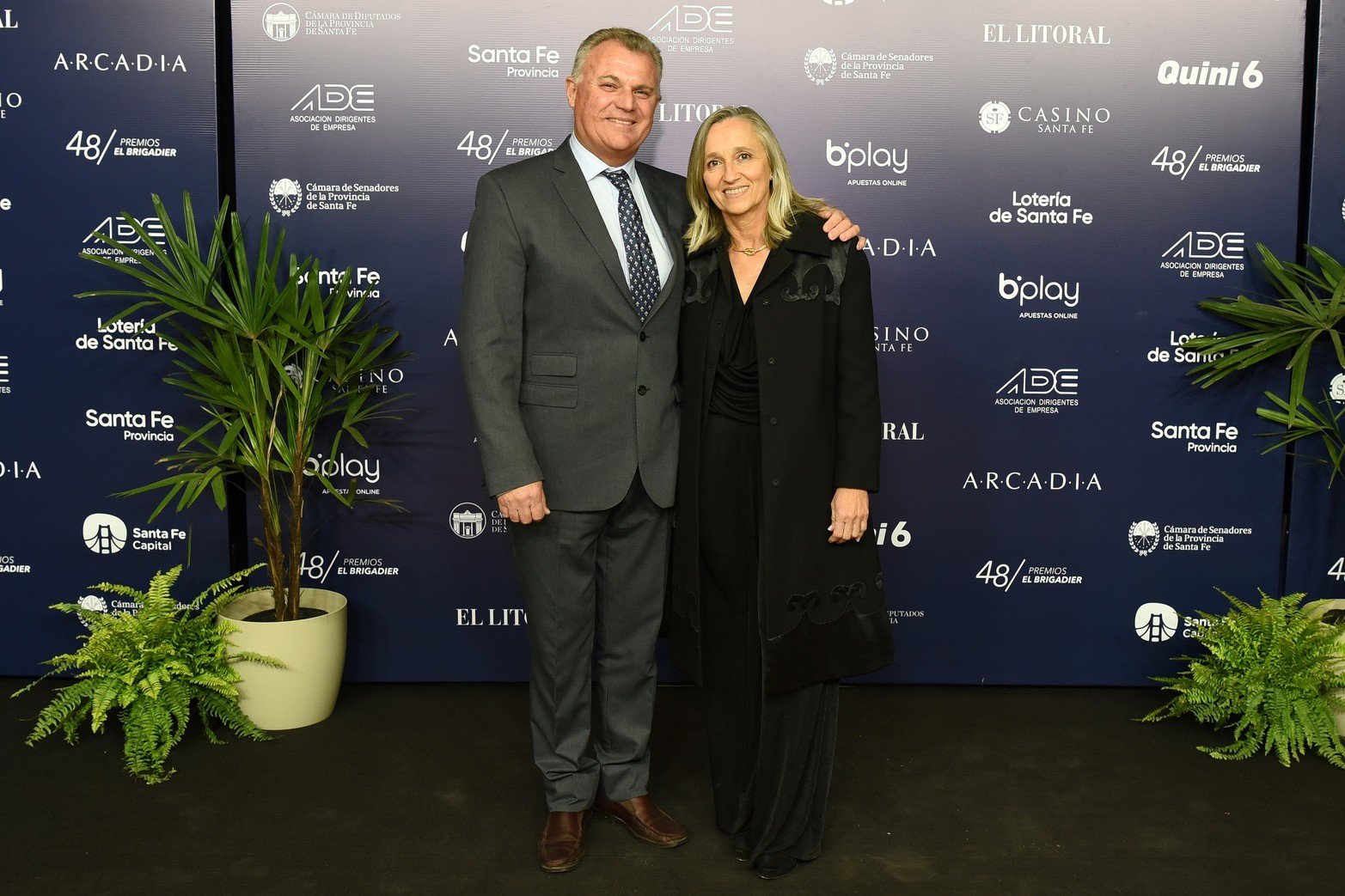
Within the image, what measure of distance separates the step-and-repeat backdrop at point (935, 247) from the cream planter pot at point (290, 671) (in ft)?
1.13

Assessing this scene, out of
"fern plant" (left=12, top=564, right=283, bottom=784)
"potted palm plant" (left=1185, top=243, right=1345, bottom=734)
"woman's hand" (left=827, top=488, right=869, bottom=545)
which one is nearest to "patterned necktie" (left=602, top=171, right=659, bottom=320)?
"woman's hand" (left=827, top=488, right=869, bottom=545)

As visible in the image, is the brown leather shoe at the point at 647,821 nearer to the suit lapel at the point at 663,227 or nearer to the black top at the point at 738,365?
the black top at the point at 738,365

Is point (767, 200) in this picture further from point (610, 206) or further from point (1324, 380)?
point (1324, 380)

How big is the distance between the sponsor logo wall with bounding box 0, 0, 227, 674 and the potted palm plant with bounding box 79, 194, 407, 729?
12 cm

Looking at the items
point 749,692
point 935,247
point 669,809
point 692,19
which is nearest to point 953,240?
point 935,247

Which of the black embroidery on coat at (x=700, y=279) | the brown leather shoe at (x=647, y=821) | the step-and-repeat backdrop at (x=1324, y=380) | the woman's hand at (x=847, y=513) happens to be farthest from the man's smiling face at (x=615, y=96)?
the step-and-repeat backdrop at (x=1324, y=380)

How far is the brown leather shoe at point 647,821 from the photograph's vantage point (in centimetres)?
261

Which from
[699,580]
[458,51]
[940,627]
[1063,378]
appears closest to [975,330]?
[1063,378]

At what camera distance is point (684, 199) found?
2.69m

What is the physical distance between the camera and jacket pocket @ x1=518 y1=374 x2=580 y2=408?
97.7 inches

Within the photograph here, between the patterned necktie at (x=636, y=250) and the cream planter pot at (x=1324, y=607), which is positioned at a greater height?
the patterned necktie at (x=636, y=250)

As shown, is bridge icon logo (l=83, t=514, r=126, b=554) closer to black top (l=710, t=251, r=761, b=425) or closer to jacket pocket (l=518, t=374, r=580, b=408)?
jacket pocket (l=518, t=374, r=580, b=408)

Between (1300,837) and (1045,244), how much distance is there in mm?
1933

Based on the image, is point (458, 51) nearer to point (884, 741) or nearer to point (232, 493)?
point (232, 493)
